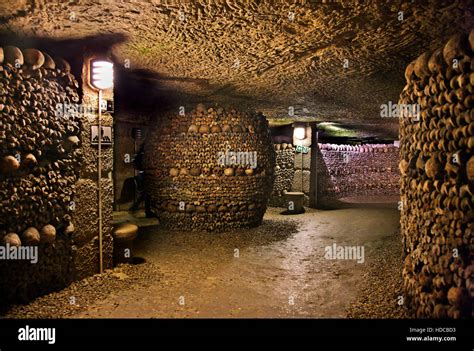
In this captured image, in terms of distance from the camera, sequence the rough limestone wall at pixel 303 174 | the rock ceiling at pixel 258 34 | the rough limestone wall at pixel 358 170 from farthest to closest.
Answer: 1. the rough limestone wall at pixel 358 170
2. the rough limestone wall at pixel 303 174
3. the rock ceiling at pixel 258 34

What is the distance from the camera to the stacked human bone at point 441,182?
2.24 m

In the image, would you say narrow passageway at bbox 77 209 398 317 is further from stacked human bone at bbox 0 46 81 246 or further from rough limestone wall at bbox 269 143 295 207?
rough limestone wall at bbox 269 143 295 207

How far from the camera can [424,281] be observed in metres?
2.76

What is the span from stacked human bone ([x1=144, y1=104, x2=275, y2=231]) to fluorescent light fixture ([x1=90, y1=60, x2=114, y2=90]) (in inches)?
107

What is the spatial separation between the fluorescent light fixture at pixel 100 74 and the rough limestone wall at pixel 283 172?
7.74 m

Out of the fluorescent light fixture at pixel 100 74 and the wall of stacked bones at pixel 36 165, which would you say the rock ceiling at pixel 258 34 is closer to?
the fluorescent light fixture at pixel 100 74

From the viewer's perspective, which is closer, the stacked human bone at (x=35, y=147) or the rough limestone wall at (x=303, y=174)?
the stacked human bone at (x=35, y=147)

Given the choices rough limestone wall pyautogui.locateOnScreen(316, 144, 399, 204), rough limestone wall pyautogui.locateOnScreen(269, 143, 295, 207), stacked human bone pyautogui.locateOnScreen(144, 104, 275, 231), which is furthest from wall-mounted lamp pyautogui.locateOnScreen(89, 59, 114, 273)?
rough limestone wall pyautogui.locateOnScreen(316, 144, 399, 204)

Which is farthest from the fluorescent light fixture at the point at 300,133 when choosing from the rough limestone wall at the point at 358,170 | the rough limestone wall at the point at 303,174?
the rough limestone wall at the point at 358,170

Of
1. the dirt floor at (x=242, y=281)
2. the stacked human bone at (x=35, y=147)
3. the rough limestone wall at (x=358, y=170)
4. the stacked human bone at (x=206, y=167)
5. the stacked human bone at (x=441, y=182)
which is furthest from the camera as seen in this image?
the rough limestone wall at (x=358, y=170)

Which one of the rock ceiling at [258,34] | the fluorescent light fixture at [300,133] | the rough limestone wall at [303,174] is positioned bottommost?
the rough limestone wall at [303,174]

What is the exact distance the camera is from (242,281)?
4.26m

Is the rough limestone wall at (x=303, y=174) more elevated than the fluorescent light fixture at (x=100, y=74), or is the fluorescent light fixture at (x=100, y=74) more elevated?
the fluorescent light fixture at (x=100, y=74)
